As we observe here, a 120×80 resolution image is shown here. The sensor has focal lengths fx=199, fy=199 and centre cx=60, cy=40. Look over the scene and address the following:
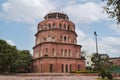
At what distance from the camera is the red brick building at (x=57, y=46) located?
51.5 meters

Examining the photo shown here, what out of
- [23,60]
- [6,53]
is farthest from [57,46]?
[6,53]

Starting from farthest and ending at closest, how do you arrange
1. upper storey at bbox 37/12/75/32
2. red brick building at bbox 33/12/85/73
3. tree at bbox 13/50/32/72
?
upper storey at bbox 37/12/75/32
tree at bbox 13/50/32/72
red brick building at bbox 33/12/85/73

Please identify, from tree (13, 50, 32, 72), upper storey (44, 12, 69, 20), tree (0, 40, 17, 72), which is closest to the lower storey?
tree (13, 50, 32, 72)

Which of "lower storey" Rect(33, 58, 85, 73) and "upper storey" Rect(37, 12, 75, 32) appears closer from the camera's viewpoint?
"lower storey" Rect(33, 58, 85, 73)

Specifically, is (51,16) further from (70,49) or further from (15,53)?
(15,53)

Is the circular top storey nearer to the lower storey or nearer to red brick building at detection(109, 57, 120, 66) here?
the lower storey

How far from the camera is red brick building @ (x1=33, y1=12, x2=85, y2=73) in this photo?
51531 mm

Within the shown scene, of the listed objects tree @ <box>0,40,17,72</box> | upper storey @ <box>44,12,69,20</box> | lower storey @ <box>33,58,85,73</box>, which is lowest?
lower storey @ <box>33,58,85,73</box>

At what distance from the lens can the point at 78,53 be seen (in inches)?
2266

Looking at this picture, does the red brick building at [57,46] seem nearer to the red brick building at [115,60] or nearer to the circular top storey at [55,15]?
the circular top storey at [55,15]

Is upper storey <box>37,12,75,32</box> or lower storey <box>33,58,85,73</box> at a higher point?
upper storey <box>37,12,75,32</box>

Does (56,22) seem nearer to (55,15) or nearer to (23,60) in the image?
(55,15)

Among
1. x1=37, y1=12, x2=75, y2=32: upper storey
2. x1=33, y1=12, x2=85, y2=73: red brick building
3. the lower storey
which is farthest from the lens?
x1=37, y1=12, x2=75, y2=32: upper storey

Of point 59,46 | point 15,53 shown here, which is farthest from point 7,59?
point 59,46
